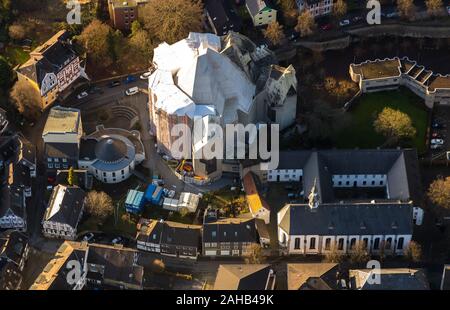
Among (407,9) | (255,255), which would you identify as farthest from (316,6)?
(255,255)

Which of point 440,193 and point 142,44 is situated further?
point 142,44

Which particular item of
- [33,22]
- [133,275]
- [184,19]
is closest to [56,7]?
[33,22]

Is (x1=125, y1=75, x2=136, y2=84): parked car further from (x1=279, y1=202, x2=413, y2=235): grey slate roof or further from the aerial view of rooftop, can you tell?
(x1=279, y1=202, x2=413, y2=235): grey slate roof

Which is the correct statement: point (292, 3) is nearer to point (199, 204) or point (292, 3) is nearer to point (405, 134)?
point (405, 134)

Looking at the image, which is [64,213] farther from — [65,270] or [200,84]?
[200,84]

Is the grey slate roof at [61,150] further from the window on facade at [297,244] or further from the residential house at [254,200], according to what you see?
the window on facade at [297,244]

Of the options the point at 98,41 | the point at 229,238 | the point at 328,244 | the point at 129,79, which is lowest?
the point at 328,244
